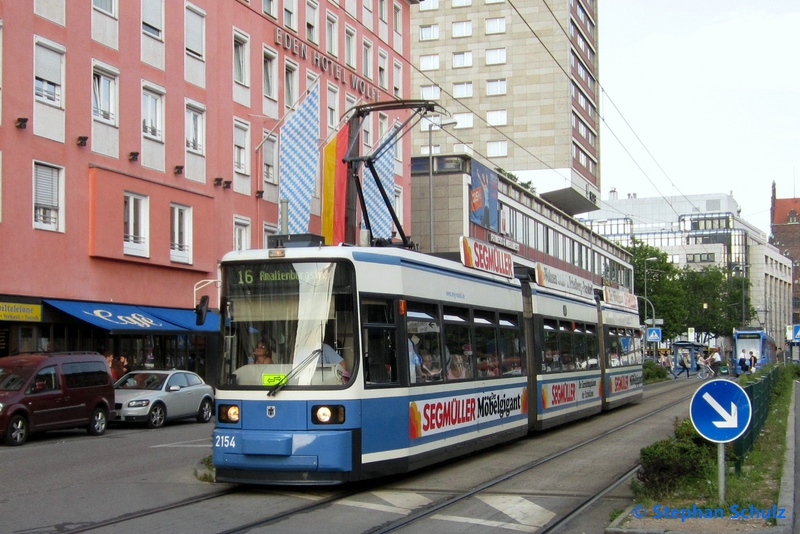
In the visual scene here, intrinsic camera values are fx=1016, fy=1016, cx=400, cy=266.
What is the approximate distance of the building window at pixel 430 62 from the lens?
3150 inches

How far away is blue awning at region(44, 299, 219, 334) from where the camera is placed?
26906mm

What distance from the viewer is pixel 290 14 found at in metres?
40.5

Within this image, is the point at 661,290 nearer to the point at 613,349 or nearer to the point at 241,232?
the point at 241,232

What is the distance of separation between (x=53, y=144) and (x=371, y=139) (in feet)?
68.9

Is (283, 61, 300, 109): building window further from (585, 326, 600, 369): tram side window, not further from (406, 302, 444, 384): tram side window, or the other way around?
(406, 302, 444, 384): tram side window

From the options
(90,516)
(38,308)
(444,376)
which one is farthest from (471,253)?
(38,308)

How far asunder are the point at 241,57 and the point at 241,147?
11.0 feet

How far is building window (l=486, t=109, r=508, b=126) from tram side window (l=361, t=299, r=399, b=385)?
66484 millimetres

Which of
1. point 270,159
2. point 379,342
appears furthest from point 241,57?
point 379,342

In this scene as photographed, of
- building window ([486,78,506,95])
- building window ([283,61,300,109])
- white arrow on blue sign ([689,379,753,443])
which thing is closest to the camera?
white arrow on blue sign ([689,379,753,443])

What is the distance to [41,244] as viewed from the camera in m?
26.8

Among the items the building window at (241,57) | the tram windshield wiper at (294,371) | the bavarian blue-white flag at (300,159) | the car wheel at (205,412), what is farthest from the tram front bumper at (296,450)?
the building window at (241,57)

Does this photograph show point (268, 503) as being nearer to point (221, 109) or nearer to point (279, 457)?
point (279, 457)

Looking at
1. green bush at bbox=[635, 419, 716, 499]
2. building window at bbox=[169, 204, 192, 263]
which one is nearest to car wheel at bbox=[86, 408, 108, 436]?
building window at bbox=[169, 204, 192, 263]
